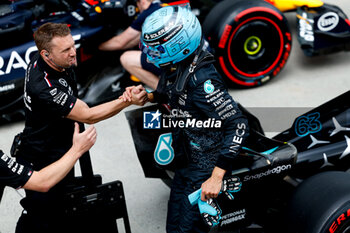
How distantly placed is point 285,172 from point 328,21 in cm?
291

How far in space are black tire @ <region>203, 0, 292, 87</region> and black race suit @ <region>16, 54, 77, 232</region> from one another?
2.31m

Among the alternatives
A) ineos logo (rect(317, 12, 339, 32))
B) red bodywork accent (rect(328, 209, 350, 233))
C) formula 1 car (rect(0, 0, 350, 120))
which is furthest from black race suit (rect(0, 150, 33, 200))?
ineos logo (rect(317, 12, 339, 32))

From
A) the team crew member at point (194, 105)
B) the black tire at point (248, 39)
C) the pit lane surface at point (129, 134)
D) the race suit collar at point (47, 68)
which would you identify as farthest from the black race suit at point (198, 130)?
the black tire at point (248, 39)

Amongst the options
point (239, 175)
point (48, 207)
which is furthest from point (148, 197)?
point (239, 175)

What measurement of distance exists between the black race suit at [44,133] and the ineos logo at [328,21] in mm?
3169

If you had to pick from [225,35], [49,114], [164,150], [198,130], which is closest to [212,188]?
[198,130]

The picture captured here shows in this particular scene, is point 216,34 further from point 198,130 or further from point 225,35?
point 198,130

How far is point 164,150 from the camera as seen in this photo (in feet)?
10.0

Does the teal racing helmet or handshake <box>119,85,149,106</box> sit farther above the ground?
the teal racing helmet

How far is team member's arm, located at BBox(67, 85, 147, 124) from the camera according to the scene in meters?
2.83

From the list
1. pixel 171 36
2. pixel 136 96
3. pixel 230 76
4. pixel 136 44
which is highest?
pixel 171 36

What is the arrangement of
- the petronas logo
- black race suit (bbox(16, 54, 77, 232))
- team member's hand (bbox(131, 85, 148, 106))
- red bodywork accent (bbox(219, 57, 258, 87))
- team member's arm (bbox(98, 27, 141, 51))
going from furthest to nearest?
red bodywork accent (bbox(219, 57, 258, 87)) → team member's arm (bbox(98, 27, 141, 51)) → the petronas logo → team member's hand (bbox(131, 85, 148, 106)) → black race suit (bbox(16, 54, 77, 232))

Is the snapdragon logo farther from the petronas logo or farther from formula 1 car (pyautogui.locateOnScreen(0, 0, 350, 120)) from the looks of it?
formula 1 car (pyautogui.locateOnScreen(0, 0, 350, 120))

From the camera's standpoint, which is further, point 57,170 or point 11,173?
point 57,170
